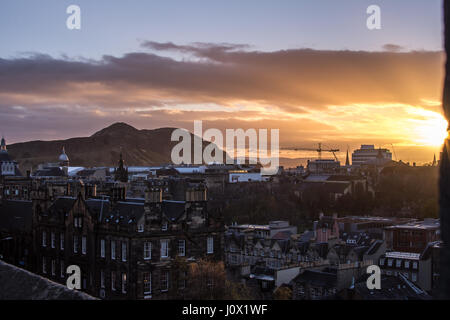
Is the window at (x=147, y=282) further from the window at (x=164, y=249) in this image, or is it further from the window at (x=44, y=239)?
the window at (x=44, y=239)

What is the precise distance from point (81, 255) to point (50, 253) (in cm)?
482

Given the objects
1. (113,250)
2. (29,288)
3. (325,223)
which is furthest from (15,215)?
(29,288)

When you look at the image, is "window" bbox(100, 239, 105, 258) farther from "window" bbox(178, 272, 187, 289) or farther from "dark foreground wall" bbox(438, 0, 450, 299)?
"dark foreground wall" bbox(438, 0, 450, 299)

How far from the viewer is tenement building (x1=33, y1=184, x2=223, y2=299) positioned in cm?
3234

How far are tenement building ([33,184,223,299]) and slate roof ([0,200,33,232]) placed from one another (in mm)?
17310

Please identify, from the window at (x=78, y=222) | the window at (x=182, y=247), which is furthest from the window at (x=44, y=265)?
the window at (x=182, y=247)

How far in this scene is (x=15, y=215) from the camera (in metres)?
58.9

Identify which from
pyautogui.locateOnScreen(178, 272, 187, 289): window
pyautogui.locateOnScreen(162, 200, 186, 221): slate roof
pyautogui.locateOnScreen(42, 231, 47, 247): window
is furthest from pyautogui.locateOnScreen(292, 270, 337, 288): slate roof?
pyautogui.locateOnScreen(42, 231, 47, 247): window

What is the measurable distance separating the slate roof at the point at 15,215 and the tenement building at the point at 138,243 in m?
17.3

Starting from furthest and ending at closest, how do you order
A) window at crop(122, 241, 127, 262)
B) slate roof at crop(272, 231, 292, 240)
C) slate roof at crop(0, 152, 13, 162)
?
slate roof at crop(0, 152, 13, 162), slate roof at crop(272, 231, 292, 240), window at crop(122, 241, 127, 262)

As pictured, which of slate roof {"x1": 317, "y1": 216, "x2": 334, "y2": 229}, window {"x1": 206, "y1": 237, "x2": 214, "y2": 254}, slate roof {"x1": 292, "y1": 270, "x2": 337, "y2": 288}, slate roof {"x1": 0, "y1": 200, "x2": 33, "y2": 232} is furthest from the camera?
slate roof {"x1": 317, "y1": 216, "x2": 334, "y2": 229}
